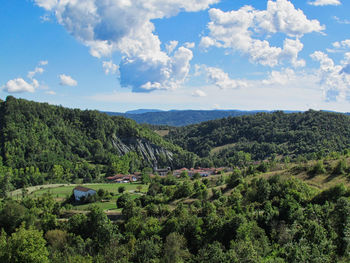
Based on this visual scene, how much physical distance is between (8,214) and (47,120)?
110262mm

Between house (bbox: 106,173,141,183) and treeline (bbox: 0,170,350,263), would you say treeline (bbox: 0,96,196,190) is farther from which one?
treeline (bbox: 0,170,350,263)

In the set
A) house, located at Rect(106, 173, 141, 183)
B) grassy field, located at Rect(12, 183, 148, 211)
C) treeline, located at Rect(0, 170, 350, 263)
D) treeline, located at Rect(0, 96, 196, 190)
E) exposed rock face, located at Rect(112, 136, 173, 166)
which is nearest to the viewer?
treeline, located at Rect(0, 170, 350, 263)

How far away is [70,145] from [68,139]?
4.46 metres

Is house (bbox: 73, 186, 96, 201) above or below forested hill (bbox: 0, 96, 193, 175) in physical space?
below

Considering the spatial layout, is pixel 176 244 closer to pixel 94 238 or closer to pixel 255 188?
pixel 94 238

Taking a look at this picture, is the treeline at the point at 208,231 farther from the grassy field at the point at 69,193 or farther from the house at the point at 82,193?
the house at the point at 82,193

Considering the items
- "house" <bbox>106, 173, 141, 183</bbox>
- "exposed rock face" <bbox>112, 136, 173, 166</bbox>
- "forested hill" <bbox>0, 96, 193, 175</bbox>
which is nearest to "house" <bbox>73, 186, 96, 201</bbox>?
"house" <bbox>106, 173, 141, 183</bbox>

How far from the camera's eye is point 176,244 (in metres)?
38.8

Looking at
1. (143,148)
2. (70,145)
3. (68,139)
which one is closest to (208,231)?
(70,145)

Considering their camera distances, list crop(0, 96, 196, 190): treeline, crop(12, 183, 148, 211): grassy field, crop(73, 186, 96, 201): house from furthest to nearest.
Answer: crop(0, 96, 196, 190): treeline → crop(73, 186, 96, 201): house → crop(12, 183, 148, 211): grassy field

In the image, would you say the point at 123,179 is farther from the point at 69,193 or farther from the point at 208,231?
the point at 208,231

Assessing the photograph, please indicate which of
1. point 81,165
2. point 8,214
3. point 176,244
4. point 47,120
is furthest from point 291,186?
point 47,120

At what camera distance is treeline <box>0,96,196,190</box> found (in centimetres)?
12325

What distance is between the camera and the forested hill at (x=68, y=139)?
12988 cm
